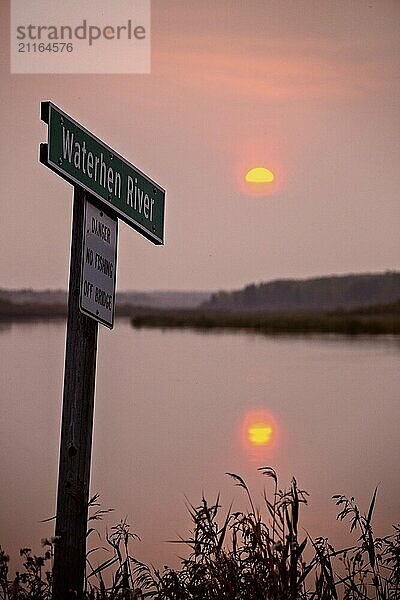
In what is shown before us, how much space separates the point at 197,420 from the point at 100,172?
7.61ft

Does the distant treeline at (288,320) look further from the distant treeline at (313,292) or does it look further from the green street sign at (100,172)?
the green street sign at (100,172)

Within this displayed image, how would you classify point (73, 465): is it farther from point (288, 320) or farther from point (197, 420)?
point (288, 320)

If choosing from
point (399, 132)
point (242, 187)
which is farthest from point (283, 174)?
point (399, 132)

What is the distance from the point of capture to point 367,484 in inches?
156

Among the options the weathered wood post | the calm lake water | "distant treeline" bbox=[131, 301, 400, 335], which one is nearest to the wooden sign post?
the weathered wood post

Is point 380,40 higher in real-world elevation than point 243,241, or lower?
higher

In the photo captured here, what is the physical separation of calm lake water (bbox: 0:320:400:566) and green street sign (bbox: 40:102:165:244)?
1746 millimetres

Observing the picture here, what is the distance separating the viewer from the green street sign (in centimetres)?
188

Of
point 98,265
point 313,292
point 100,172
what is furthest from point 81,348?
point 313,292

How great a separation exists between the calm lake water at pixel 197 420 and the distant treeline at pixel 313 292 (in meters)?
→ 0.15

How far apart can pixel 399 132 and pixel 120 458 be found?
1601 millimetres

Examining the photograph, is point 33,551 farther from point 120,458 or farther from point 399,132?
point 399,132

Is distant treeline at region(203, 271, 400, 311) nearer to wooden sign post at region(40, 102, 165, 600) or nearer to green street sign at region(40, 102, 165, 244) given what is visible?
green street sign at region(40, 102, 165, 244)

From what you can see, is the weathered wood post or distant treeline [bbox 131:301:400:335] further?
distant treeline [bbox 131:301:400:335]
